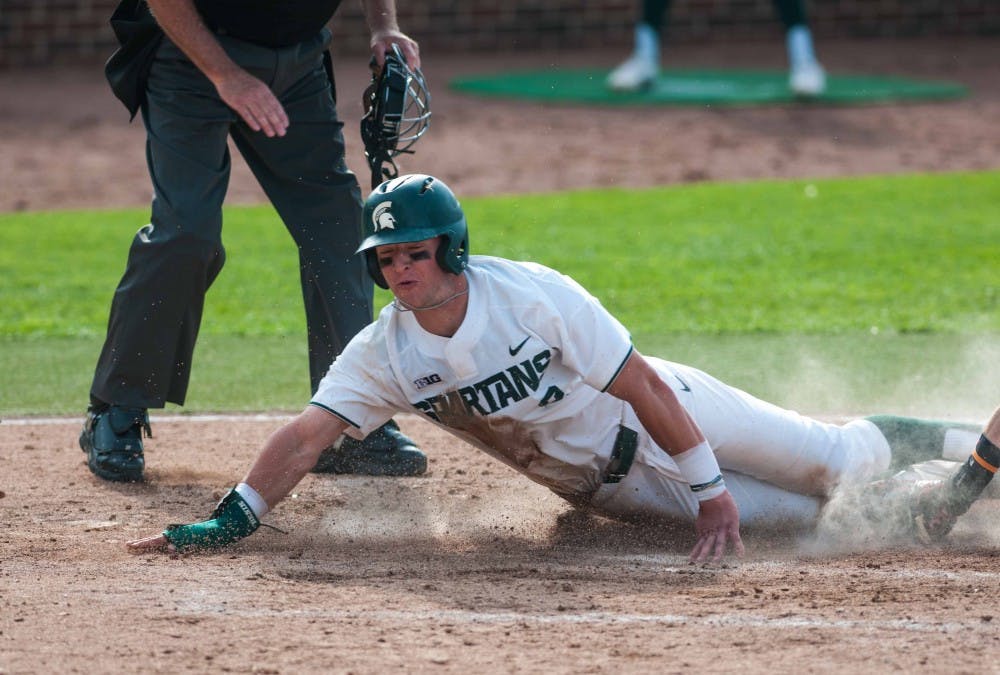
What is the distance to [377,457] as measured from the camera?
5.55 m

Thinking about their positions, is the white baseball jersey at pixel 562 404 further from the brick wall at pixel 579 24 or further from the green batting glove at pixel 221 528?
the brick wall at pixel 579 24

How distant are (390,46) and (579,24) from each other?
A: 13426 mm

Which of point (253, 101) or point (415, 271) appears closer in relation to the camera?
point (415, 271)

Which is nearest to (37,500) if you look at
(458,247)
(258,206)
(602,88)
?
(458,247)

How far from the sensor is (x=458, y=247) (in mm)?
4188

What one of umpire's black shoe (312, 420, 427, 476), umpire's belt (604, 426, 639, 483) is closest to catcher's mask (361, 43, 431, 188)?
umpire's black shoe (312, 420, 427, 476)

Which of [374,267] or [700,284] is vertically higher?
[374,267]

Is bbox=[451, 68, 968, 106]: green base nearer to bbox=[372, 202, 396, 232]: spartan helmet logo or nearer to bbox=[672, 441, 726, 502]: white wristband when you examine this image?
bbox=[672, 441, 726, 502]: white wristband

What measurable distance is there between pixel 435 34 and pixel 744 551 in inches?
589

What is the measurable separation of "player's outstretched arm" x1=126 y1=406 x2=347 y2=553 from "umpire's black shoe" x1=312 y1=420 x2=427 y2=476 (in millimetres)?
1167

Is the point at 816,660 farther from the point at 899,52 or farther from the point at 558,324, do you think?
the point at 899,52

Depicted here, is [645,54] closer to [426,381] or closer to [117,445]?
[117,445]

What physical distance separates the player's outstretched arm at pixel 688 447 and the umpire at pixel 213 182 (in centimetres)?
150

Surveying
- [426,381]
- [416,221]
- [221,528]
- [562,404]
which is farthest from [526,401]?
[221,528]
